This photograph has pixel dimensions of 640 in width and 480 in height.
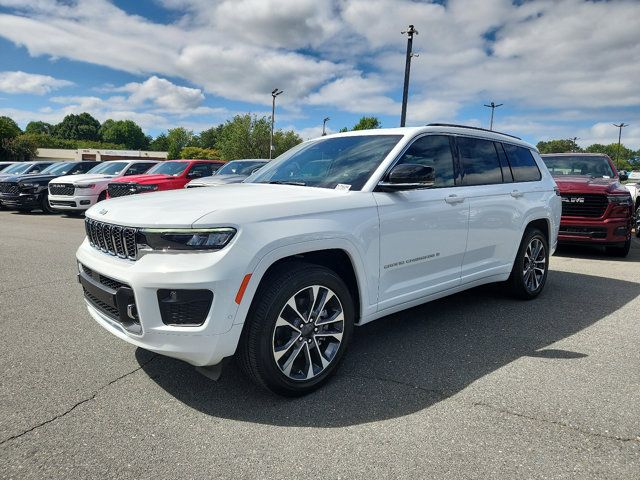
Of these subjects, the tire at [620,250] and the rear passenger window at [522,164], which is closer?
the rear passenger window at [522,164]

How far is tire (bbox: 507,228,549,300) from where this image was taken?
16.5ft

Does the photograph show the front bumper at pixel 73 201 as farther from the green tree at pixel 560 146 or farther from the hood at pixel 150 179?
the green tree at pixel 560 146

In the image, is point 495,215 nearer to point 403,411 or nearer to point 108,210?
point 403,411

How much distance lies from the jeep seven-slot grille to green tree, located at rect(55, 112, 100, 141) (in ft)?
542

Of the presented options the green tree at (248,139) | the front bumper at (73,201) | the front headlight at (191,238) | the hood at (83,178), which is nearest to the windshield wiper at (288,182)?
the front headlight at (191,238)

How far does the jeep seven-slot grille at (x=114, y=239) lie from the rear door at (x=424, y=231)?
163 cm

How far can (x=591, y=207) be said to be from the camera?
8117 mm

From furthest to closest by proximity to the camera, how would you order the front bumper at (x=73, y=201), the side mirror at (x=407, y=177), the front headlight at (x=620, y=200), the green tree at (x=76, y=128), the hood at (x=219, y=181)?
the green tree at (x=76, y=128)
the front bumper at (x=73, y=201)
the hood at (x=219, y=181)
the front headlight at (x=620, y=200)
the side mirror at (x=407, y=177)

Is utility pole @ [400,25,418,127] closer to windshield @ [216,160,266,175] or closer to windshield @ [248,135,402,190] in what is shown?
windshield @ [216,160,266,175]

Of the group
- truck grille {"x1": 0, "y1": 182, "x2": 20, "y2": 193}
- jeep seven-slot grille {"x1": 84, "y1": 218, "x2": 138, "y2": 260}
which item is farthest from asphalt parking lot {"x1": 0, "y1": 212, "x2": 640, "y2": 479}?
truck grille {"x1": 0, "y1": 182, "x2": 20, "y2": 193}

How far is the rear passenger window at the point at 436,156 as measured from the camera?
3754 mm

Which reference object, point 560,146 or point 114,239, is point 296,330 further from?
point 560,146

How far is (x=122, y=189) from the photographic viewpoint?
11891mm

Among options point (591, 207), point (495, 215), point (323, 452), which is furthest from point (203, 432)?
point (591, 207)
